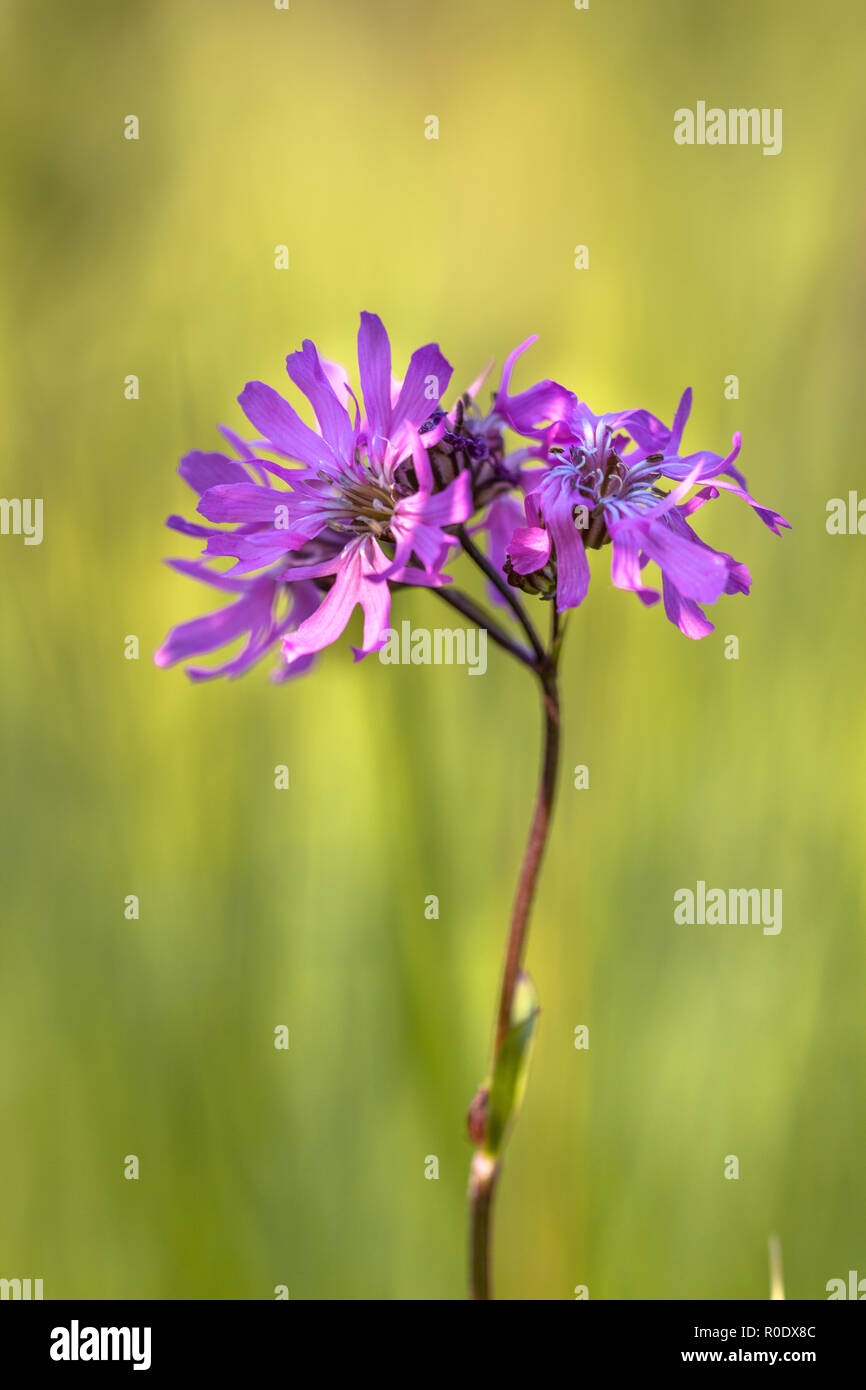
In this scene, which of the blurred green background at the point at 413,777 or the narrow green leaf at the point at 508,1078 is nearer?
the narrow green leaf at the point at 508,1078

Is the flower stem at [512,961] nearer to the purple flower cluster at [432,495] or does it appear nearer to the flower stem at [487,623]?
the flower stem at [487,623]

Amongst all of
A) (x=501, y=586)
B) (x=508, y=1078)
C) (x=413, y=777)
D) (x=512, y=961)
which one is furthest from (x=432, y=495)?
(x=413, y=777)

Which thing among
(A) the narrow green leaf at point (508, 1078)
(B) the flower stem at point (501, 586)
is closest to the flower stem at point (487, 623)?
(B) the flower stem at point (501, 586)

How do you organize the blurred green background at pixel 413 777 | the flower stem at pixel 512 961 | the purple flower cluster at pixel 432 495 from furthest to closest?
the blurred green background at pixel 413 777
the flower stem at pixel 512 961
the purple flower cluster at pixel 432 495

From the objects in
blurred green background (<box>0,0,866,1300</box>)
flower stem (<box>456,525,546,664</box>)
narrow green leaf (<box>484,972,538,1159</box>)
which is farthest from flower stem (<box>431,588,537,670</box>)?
blurred green background (<box>0,0,866,1300</box>)

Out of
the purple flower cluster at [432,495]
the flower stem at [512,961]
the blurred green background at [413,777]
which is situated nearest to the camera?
the purple flower cluster at [432,495]
